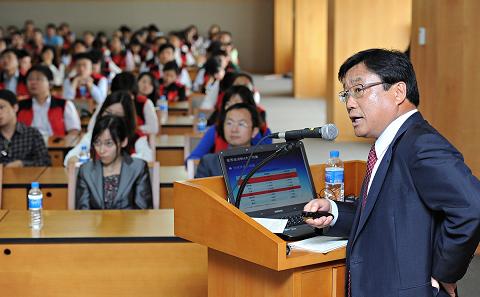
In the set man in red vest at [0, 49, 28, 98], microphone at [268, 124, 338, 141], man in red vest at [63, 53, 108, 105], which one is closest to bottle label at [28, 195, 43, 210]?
microphone at [268, 124, 338, 141]

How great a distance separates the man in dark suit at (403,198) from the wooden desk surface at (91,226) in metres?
1.69

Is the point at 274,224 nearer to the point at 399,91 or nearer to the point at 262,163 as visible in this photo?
the point at 262,163

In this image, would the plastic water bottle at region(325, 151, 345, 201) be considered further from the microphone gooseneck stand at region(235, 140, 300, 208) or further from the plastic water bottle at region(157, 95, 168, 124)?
the plastic water bottle at region(157, 95, 168, 124)

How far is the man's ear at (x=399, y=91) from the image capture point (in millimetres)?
2719

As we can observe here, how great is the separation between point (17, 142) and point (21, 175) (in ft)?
2.34

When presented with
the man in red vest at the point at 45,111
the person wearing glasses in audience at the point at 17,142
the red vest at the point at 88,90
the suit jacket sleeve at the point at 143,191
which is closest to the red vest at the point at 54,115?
the man in red vest at the point at 45,111

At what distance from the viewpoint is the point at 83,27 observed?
2536 cm

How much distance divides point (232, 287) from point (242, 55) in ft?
73.3

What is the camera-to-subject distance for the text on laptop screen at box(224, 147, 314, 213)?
334 cm

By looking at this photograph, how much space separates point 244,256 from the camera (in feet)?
9.47

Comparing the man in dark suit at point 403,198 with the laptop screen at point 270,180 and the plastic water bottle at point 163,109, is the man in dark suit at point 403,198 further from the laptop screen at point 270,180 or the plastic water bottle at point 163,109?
the plastic water bottle at point 163,109

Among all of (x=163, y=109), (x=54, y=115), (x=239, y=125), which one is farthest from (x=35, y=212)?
(x=163, y=109)

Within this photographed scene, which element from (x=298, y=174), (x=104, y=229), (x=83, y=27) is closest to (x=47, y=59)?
(x=83, y=27)

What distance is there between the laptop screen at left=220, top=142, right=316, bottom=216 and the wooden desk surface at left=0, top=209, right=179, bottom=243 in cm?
97
